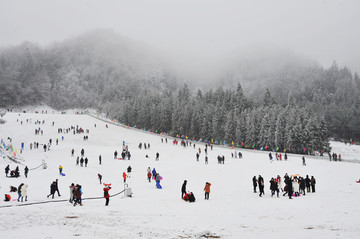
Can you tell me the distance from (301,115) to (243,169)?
117 feet

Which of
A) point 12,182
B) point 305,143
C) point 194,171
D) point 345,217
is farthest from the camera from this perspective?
point 305,143

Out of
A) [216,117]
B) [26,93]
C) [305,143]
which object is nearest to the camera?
[305,143]

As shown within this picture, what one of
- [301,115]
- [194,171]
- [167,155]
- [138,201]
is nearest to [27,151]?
Result: [167,155]

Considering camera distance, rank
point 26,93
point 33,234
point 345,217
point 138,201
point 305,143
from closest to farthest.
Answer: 1. point 33,234
2. point 345,217
3. point 138,201
4. point 305,143
5. point 26,93

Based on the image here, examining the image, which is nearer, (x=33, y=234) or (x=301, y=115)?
(x=33, y=234)

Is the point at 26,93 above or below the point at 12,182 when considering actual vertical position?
above

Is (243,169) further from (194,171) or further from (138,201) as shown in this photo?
(138,201)

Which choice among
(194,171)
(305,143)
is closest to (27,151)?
(194,171)

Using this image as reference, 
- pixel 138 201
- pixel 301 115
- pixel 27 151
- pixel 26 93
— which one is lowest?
pixel 138 201

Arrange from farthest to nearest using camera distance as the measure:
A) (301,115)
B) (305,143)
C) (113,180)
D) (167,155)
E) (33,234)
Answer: (301,115), (305,143), (167,155), (113,180), (33,234)

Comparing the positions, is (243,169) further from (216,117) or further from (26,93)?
(26,93)

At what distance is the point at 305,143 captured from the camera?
167ft

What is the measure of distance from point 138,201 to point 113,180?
28.7 feet

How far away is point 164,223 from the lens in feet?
32.9
